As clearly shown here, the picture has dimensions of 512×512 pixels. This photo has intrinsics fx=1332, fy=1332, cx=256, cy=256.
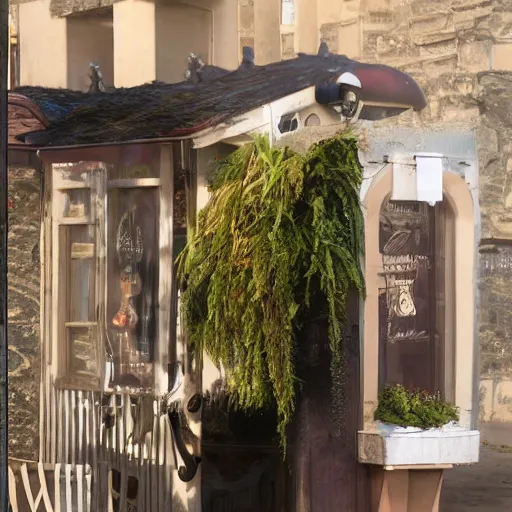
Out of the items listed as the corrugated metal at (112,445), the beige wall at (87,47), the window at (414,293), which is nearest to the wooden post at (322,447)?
the window at (414,293)

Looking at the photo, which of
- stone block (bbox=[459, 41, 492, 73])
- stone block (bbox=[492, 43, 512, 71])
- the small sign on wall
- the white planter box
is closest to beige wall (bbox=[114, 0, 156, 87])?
the small sign on wall

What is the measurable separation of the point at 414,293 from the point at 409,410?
33.4 inches

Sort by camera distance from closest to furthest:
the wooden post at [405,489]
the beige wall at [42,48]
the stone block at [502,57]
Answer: the wooden post at [405,489] < the beige wall at [42,48] < the stone block at [502,57]

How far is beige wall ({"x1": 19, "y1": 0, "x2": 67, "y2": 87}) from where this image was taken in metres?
10.2

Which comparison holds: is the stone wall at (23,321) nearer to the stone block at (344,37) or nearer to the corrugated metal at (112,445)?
the corrugated metal at (112,445)

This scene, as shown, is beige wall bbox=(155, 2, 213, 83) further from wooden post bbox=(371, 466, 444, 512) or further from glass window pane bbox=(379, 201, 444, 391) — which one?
wooden post bbox=(371, 466, 444, 512)

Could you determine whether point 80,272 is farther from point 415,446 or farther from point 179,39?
point 415,446

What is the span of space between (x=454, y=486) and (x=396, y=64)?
4.57 meters

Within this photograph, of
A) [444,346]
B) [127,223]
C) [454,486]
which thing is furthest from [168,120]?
[454,486]

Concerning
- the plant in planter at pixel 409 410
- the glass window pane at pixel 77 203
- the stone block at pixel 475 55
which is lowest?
the plant in planter at pixel 409 410

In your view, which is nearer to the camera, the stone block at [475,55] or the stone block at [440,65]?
the stone block at [440,65]

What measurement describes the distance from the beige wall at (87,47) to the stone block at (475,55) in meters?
2.66

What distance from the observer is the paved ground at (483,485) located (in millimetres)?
11609

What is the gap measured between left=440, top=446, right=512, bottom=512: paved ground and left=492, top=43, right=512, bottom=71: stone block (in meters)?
3.76
